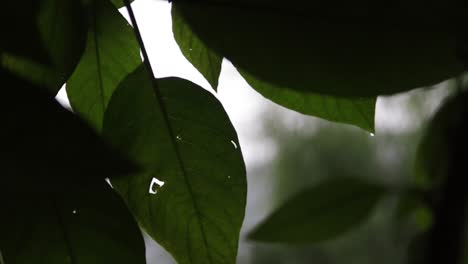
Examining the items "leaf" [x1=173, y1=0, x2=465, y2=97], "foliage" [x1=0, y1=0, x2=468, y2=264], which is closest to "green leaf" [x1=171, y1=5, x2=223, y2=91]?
"foliage" [x1=0, y1=0, x2=468, y2=264]

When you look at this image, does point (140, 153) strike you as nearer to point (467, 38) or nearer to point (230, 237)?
point (230, 237)

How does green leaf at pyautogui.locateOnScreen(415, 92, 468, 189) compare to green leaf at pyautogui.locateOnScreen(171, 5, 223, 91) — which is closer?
green leaf at pyautogui.locateOnScreen(415, 92, 468, 189)

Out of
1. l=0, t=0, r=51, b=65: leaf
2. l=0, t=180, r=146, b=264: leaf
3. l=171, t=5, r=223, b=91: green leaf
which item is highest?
l=171, t=5, r=223, b=91: green leaf

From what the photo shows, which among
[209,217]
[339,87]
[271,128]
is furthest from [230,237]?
[271,128]

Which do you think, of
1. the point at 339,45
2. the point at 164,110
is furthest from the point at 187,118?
the point at 339,45

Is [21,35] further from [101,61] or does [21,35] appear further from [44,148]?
[101,61]

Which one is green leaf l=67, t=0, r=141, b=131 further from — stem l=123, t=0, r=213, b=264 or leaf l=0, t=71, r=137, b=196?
leaf l=0, t=71, r=137, b=196

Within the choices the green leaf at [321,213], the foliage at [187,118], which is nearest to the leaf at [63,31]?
the foliage at [187,118]
